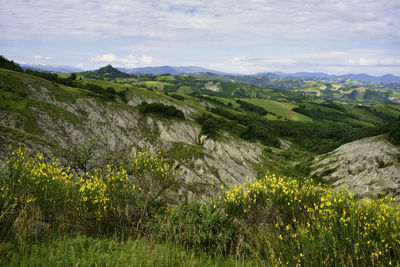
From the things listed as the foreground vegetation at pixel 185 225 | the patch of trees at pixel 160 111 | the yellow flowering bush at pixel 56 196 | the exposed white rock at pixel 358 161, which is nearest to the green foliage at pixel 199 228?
the foreground vegetation at pixel 185 225

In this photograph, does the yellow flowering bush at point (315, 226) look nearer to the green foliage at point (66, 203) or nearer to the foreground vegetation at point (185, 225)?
the foreground vegetation at point (185, 225)

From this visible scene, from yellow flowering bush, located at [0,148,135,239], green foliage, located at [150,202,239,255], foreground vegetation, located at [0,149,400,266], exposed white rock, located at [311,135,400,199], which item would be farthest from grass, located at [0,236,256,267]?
exposed white rock, located at [311,135,400,199]

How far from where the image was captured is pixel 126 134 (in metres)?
60.1

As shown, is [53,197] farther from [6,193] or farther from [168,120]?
[168,120]

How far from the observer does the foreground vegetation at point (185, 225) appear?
23.4 feet

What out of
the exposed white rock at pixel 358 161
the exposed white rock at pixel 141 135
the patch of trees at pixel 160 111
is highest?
the patch of trees at pixel 160 111

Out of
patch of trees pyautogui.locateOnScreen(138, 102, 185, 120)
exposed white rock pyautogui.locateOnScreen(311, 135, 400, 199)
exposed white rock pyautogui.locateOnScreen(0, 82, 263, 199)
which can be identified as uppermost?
patch of trees pyautogui.locateOnScreen(138, 102, 185, 120)

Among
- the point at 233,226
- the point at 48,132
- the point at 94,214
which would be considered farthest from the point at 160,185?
the point at 48,132

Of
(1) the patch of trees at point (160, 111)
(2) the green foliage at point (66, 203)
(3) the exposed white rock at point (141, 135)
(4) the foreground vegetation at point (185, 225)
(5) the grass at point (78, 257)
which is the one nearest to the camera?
(5) the grass at point (78, 257)

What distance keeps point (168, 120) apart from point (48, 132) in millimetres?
56010

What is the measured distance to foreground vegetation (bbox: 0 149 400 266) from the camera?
713cm

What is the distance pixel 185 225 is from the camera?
32.7 ft

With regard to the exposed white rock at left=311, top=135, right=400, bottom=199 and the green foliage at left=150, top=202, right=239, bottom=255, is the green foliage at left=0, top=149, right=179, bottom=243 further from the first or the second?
the exposed white rock at left=311, top=135, right=400, bottom=199

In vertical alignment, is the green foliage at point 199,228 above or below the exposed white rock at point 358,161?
above
